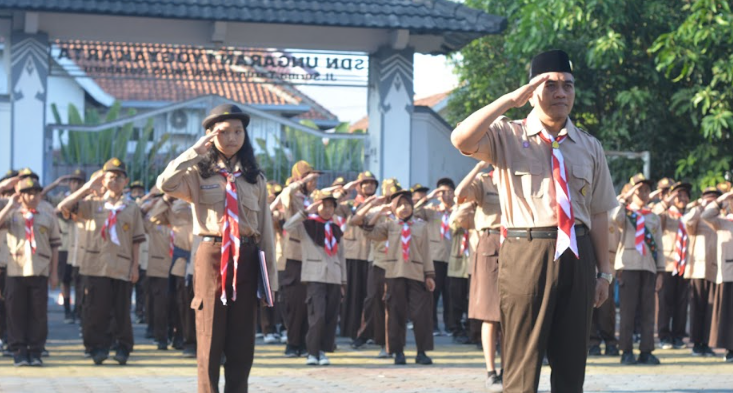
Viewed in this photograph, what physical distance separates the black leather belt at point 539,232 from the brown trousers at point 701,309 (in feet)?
30.4

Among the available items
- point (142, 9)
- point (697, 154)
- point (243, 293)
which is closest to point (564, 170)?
point (243, 293)

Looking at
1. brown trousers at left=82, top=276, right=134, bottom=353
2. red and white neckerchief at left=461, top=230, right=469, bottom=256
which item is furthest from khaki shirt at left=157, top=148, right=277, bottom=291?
red and white neckerchief at left=461, top=230, right=469, bottom=256

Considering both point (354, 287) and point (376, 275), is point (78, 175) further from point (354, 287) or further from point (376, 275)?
point (376, 275)

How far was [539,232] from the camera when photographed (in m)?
6.62

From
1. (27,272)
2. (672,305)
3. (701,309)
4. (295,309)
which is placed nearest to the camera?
(27,272)

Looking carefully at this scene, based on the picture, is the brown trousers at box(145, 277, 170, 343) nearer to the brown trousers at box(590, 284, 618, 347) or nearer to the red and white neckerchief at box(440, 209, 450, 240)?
the red and white neckerchief at box(440, 209, 450, 240)

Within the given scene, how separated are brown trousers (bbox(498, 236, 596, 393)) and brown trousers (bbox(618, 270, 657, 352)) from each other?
24.0 feet

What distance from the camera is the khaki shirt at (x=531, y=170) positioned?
665 centimetres

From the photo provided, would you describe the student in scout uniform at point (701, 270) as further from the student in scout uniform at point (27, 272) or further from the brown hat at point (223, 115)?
the brown hat at point (223, 115)

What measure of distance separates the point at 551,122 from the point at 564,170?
10.7 inches

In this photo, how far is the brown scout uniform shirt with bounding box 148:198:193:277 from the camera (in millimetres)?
14141

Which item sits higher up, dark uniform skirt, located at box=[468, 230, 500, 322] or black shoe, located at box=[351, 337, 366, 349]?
dark uniform skirt, located at box=[468, 230, 500, 322]

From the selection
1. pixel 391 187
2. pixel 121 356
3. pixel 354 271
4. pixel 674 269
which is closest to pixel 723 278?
pixel 674 269

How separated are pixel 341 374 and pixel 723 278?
508cm
